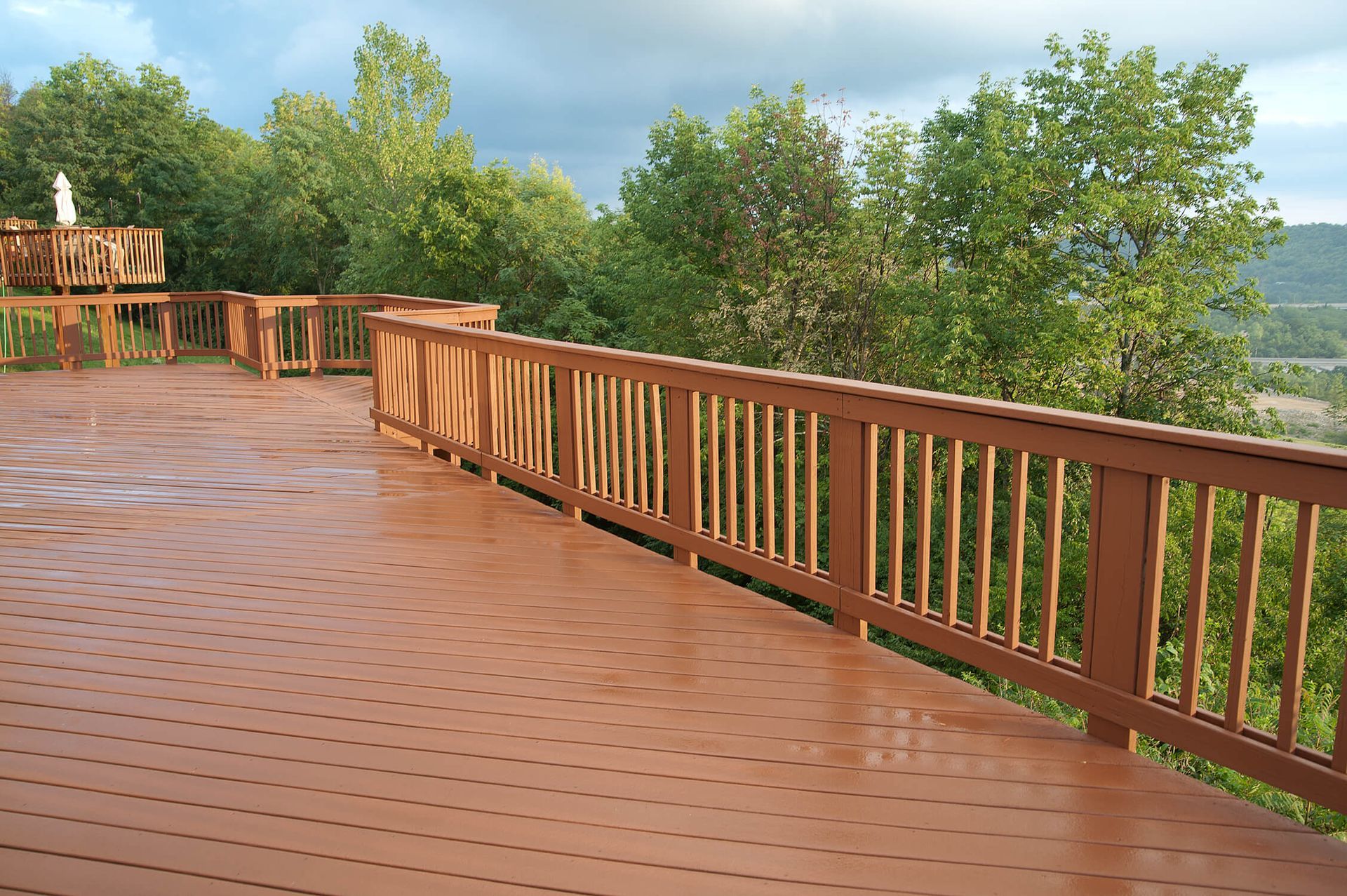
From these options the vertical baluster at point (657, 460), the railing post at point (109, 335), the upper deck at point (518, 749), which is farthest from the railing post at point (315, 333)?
the vertical baluster at point (657, 460)

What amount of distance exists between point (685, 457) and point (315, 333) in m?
9.12

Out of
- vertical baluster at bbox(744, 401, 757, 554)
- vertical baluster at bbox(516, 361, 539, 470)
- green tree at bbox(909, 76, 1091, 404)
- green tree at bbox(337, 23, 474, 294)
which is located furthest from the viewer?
green tree at bbox(337, 23, 474, 294)

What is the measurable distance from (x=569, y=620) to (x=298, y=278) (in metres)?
39.0

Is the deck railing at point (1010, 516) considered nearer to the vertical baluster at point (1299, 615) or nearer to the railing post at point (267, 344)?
the vertical baluster at point (1299, 615)

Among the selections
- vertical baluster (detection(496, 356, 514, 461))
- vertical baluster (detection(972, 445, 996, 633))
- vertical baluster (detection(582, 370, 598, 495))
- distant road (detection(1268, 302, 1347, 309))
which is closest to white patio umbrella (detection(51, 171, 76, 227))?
vertical baluster (detection(496, 356, 514, 461))

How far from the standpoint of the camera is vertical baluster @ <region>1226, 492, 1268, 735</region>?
229cm

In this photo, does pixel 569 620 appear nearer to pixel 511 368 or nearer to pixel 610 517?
pixel 610 517

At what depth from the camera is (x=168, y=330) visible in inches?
526

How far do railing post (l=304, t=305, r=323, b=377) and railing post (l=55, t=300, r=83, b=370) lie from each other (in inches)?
133

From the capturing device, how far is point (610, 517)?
4898 mm

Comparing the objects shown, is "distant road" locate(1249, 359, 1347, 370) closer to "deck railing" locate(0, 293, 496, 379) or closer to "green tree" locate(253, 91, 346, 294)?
→ "deck railing" locate(0, 293, 496, 379)

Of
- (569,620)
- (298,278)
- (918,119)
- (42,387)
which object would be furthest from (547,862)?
(298,278)

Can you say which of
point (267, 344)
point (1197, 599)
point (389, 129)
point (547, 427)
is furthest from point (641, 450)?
point (389, 129)

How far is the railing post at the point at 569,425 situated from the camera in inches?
202
